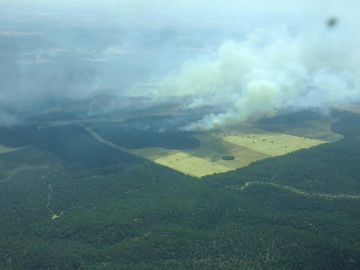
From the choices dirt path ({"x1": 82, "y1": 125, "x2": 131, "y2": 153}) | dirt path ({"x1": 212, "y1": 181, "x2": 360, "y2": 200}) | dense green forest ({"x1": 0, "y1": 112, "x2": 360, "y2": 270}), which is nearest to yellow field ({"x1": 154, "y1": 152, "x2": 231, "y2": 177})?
dense green forest ({"x1": 0, "y1": 112, "x2": 360, "y2": 270})

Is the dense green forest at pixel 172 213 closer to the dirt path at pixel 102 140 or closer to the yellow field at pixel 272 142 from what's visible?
the dirt path at pixel 102 140

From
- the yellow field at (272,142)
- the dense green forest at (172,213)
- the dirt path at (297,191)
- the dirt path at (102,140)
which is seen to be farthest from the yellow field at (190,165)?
the yellow field at (272,142)

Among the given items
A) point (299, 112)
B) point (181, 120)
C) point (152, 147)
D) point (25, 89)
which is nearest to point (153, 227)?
point (152, 147)

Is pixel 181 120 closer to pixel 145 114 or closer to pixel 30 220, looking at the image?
pixel 145 114

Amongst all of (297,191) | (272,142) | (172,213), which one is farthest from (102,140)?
(297,191)

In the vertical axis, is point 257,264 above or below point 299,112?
below

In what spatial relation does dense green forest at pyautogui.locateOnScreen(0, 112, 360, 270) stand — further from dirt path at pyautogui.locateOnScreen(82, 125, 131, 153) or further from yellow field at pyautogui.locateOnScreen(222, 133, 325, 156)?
yellow field at pyautogui.locateOnScreen(222, 133, 325, 156)

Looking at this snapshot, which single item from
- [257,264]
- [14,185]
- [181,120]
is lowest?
[257,264]
